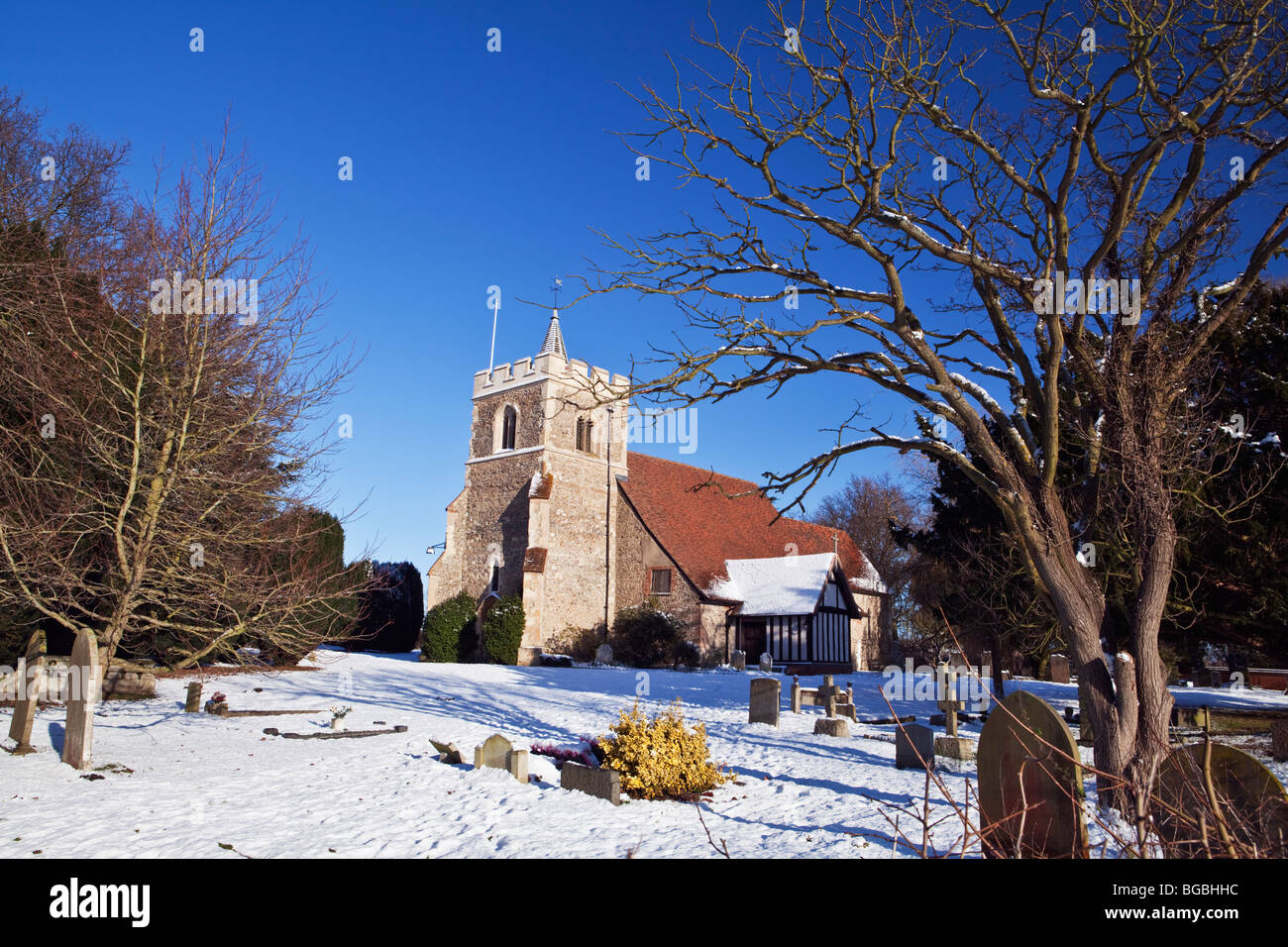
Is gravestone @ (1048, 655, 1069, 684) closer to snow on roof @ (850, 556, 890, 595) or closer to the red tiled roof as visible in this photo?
snow on roof @ (850, 556, 890, 595)

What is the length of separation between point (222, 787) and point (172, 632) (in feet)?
31.9

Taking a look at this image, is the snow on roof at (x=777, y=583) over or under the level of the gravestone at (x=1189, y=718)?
over

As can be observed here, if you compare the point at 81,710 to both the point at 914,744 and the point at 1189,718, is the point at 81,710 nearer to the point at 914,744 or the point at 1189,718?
the point at 914,744

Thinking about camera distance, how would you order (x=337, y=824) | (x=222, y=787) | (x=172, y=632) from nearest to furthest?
(x=337, y=824)
(x=222, y=787)
(x=172, y=632)

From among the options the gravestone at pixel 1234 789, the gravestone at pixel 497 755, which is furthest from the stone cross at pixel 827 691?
the gravestone at pixel 1234 789

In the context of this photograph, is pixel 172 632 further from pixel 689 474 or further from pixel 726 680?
pixel 689 474

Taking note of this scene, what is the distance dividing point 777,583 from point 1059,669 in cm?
945

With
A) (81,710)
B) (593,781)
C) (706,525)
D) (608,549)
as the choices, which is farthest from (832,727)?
(706,525)

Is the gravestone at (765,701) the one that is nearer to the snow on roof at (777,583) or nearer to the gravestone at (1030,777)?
the gravestone at (1030,777)

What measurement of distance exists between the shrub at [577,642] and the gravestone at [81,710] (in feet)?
67.0

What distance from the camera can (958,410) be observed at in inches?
273

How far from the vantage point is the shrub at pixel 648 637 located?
88.5 ft
